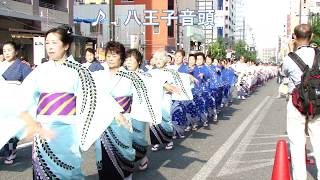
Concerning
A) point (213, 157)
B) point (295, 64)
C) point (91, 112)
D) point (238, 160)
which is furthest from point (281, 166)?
point (213, 157)

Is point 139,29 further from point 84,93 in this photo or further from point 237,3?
point 237,3

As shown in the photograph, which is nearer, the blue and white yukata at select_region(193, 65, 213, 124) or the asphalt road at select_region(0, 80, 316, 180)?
the asphalt road at select_region(0, 80, 316, 180)

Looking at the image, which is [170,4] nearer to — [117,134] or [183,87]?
[183,87]

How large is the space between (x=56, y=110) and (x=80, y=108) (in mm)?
255

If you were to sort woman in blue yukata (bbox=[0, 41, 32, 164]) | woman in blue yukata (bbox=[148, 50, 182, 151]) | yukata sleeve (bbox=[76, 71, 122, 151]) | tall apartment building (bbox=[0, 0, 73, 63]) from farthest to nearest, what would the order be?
tall apartment building (bbox=[0, 0, 73, 63]), woman in blue yukata (bbox=[148, 50, 182, 151]), woman in blue yukata (bbox=[0, 41, 32, 164]), yukata sleeve (bbox=[76, 71, 122, 151])

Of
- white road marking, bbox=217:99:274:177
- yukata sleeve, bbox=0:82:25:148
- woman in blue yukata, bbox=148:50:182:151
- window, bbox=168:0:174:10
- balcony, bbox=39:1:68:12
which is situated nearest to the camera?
yukata sleeve, bbox=0:82:25:148

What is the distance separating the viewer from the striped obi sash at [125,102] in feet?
17.0

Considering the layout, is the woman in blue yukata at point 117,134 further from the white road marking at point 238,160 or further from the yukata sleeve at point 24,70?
the yukata sleeve at point 24,70

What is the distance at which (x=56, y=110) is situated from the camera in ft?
12.7

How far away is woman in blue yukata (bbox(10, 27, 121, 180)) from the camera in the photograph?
12.7ft

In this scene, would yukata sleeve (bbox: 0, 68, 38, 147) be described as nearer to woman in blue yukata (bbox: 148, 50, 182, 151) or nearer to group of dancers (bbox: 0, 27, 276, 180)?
group of dancers (bbox: 0, 27, 276, 180)

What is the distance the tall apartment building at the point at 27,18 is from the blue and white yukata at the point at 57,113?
55.5 ft

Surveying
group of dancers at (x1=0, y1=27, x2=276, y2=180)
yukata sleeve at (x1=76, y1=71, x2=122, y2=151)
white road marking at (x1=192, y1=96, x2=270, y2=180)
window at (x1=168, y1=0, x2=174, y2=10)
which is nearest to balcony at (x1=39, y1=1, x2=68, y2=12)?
white road marking at (x1=192, y1=96, x2=270, y2=180)

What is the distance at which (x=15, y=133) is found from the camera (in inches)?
149
